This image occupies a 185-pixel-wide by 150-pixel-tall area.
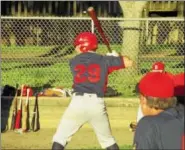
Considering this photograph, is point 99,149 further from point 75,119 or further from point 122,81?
point 122,81

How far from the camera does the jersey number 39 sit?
23.2ft

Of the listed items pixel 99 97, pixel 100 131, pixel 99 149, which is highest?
pixel 99 97

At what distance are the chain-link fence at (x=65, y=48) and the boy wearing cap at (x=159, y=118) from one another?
7.42 m

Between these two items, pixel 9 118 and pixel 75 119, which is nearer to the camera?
pixel 75 119

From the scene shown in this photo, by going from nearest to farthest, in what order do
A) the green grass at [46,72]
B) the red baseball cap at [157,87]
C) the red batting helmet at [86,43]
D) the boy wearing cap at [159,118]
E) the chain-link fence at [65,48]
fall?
the boy wearing cap at [159,118] → the red baseball cap at [157,87] → the red batting helmet at [86,43] → the green grass at [46,72] → the chain-link fence at [65,48]

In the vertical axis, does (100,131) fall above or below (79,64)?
below

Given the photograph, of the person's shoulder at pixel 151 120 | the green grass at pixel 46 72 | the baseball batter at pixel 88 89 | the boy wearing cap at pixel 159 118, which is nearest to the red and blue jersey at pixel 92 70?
the baseball batter at pixel 88 89

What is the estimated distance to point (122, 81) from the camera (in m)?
12.1

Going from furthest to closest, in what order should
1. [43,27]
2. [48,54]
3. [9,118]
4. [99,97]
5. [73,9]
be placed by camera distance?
[73,9] < [43,27] < [48,54] < [9,118] < [99,97]

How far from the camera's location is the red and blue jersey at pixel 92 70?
707 centimetres

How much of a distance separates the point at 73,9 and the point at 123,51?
32.5 ft

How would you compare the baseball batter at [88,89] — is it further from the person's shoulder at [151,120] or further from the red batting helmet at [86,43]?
the person's shoulder at [151,120]

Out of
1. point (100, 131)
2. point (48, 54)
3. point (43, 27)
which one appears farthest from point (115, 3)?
point (100, 131)

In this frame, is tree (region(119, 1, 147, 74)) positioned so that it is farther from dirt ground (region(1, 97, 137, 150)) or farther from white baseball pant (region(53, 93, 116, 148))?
white baseball pant (region(53, 93, 116, 148))
